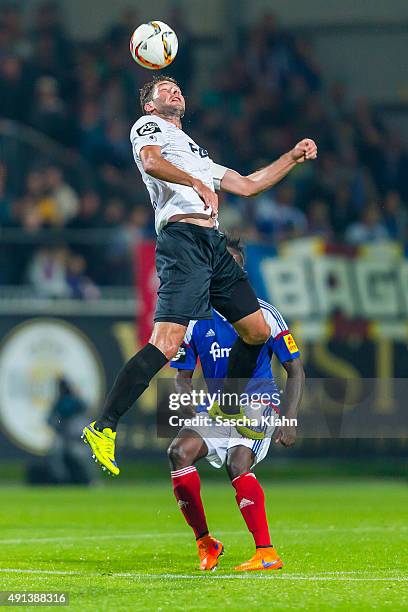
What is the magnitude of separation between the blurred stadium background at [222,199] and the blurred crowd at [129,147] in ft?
0.09

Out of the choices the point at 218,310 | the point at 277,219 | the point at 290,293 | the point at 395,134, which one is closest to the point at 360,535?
the point at 218,310

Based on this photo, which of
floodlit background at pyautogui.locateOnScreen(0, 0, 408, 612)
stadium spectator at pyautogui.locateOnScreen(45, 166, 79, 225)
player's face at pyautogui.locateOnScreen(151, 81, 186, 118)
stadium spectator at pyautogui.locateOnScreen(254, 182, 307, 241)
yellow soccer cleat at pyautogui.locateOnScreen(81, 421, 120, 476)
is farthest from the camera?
stadium spectator at pyautogui.locateOnScreen(254, 182, 307, 241)


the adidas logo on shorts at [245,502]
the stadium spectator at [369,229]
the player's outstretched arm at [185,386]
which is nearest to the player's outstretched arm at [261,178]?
the player's outstretched arm at [185,386]

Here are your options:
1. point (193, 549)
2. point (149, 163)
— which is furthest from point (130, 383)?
point (193, 549)

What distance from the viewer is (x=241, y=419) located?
767 centimetres

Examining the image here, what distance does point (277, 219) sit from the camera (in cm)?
1803

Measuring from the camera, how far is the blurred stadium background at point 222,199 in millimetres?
15953

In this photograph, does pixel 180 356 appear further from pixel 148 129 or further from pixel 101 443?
pixel 148 129

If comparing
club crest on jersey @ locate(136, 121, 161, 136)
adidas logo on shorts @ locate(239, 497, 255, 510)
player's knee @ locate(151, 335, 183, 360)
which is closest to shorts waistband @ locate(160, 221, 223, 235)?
club crest on jersey @ locate(136, 121, 161, 136)

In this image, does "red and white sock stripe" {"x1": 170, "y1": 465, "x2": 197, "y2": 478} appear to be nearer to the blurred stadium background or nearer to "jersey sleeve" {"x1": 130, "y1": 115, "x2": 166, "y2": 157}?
"jersey sleeve" {"x1": 130, "y1": 115, "x2": 166, "y2": 157}

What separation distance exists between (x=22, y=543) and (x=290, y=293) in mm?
7686

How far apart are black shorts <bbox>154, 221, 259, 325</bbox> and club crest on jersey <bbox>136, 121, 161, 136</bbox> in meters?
0.52

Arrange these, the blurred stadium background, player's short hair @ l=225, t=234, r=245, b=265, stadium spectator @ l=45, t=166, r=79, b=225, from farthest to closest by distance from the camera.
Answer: stadium spectator @ l=45, t=166, r=79, b=225 → the blurred stadium background → player's short hair @ l=225, t=234, r=245, b=265

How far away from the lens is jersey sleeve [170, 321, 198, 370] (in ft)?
26.0
